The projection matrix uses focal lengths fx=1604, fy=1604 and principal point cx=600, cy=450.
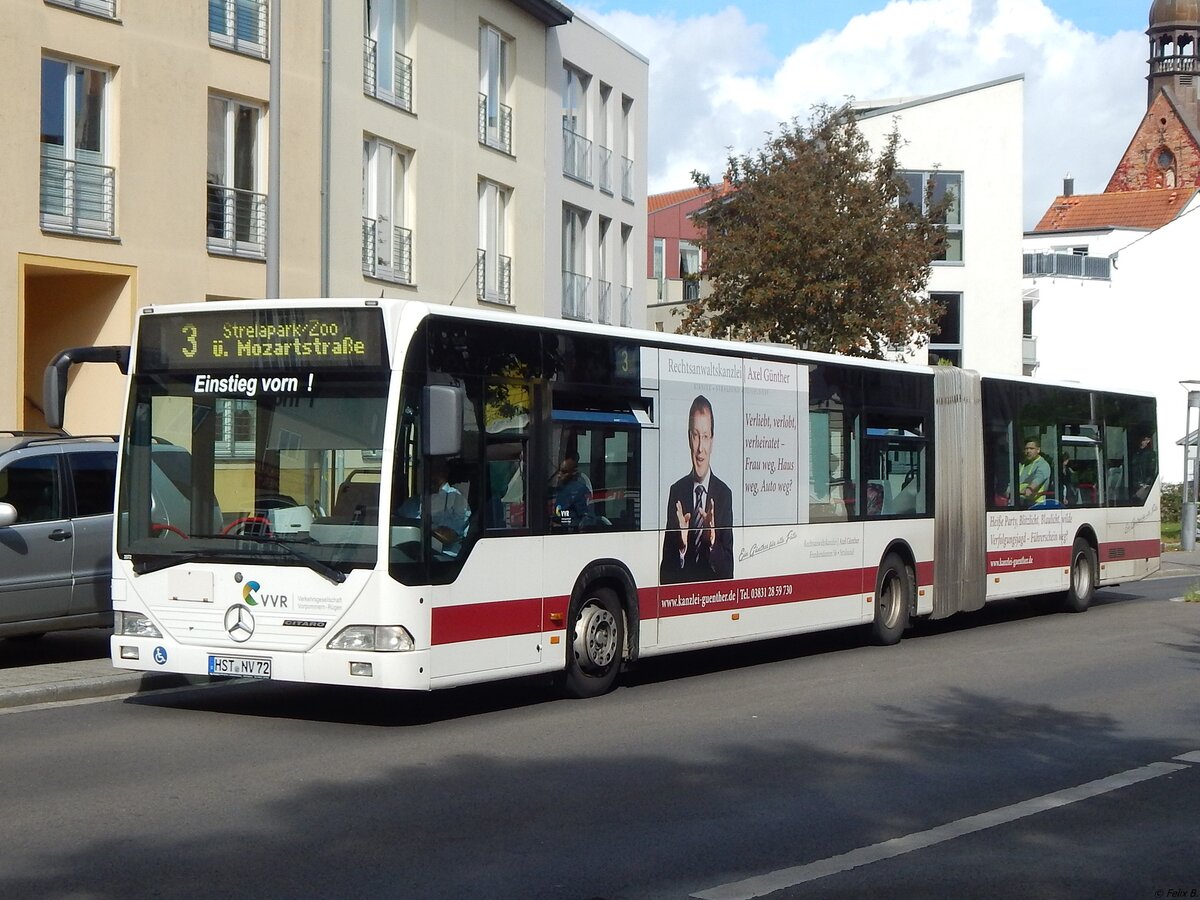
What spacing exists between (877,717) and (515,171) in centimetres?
2332

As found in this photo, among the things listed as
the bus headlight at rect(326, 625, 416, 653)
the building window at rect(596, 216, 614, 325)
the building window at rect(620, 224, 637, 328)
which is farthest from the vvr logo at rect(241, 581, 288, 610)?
the building window at rect(620, 224, 637, 328)

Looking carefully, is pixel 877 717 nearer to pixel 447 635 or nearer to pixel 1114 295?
pixel 447 635

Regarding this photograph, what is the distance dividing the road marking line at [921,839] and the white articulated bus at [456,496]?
3.91 meters

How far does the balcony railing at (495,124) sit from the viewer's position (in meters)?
32.0

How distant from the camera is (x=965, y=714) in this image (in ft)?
38.7

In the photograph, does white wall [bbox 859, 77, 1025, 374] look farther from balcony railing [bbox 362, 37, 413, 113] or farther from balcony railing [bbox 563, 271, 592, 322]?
balcony railing [bbox 362, 37, 413, 113]

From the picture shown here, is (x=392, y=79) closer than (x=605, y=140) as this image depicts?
Yes

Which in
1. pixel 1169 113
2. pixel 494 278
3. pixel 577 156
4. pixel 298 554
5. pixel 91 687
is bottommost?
pixel 91 687

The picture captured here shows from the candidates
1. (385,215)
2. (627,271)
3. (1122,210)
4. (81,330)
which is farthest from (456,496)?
(1122,210)

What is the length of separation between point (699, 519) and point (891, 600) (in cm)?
422

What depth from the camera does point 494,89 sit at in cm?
3266

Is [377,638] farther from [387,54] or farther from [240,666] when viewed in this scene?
[387,54]

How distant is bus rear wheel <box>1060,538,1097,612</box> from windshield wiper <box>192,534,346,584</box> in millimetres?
13403

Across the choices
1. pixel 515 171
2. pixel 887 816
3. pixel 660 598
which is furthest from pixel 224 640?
pixel 515 171
